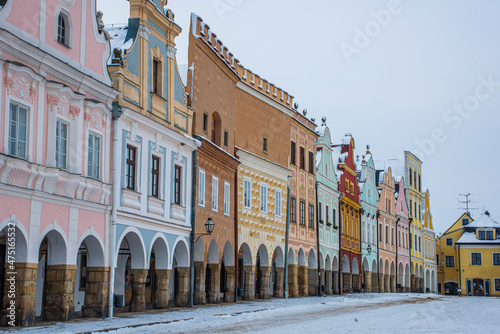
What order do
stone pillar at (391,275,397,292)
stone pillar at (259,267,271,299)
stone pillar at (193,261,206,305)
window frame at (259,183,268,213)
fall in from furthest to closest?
1. stone pillar at (391,275,397,292)
2. window frame at (259,183,268,213)
3. stone pillar at (259,267,271,299)
4. stone pillar at (193,261,206,305)

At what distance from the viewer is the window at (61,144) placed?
65.7 feet

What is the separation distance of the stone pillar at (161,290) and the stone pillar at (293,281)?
51.6 ft

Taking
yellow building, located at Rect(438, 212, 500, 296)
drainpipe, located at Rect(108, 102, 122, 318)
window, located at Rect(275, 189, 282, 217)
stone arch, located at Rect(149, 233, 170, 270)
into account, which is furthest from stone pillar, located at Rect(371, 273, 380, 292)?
drainpipe, located at Rect(108, 102, 122, 318)

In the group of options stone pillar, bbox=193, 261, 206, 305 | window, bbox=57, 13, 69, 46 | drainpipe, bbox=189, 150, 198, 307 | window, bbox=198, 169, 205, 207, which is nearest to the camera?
window, bbox=57, 13, 69, 46

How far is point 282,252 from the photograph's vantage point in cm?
4034

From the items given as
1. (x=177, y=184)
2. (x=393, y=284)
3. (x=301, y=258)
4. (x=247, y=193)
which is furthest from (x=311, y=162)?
(x=393, y=284)

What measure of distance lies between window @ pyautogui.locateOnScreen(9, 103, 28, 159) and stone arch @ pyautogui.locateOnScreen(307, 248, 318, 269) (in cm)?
2883

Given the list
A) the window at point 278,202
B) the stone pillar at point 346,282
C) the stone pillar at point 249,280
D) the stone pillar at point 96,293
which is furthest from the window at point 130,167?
the stone pillar at point 346,282

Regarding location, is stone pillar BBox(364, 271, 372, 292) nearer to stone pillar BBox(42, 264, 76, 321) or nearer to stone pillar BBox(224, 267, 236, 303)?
stone pillar BBox(224, 267, 236, 303)

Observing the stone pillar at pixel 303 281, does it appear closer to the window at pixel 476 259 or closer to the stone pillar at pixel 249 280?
the stone pillar at pixel 249 280

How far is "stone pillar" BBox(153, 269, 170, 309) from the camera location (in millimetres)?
26344

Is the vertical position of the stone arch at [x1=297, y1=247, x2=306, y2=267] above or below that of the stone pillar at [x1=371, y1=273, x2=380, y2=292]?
above

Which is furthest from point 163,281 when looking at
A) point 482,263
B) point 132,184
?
point 482,263

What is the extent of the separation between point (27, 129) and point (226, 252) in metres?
16.6
